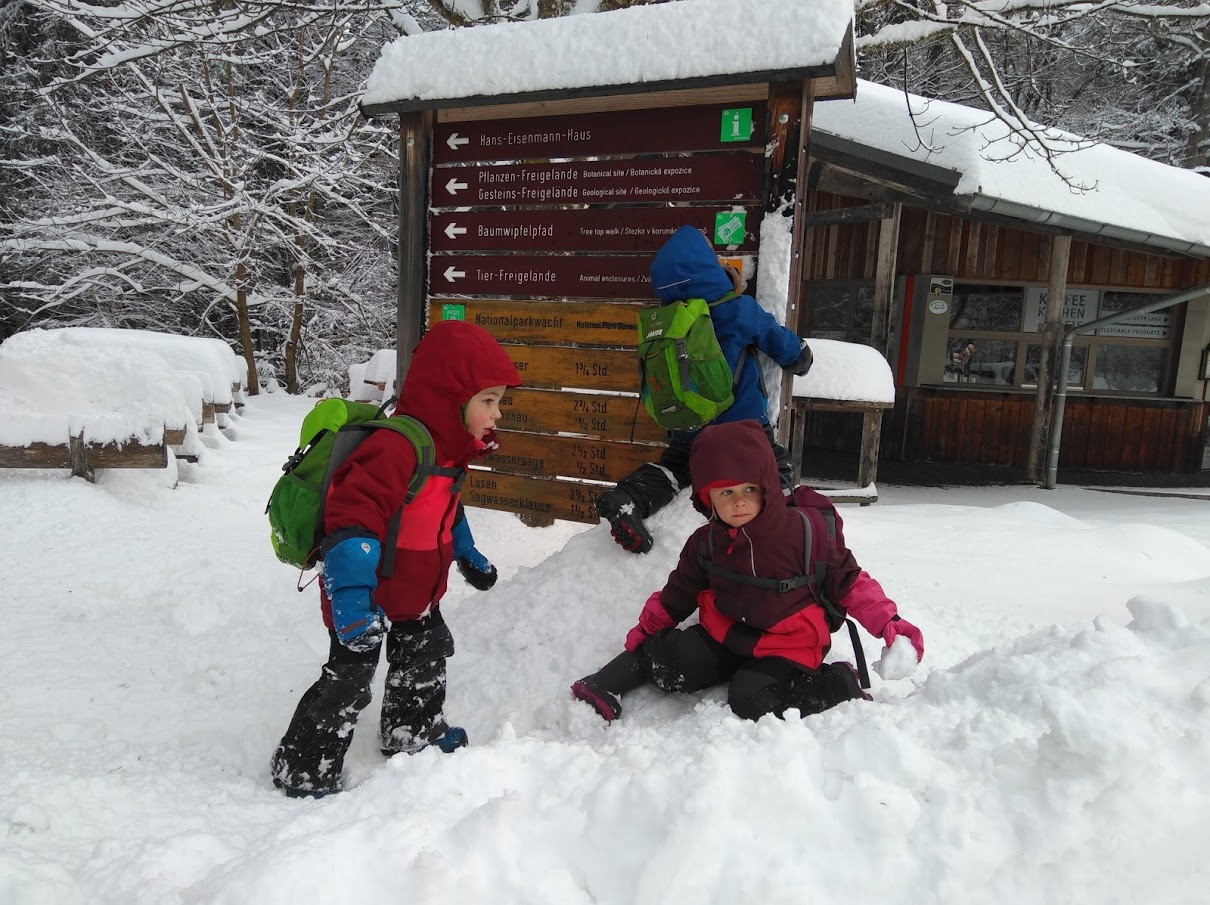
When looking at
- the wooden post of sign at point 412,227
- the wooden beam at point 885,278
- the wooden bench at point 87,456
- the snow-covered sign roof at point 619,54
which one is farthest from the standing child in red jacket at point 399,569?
the wooden beam at point 885,278

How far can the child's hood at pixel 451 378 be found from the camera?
256 centimetres

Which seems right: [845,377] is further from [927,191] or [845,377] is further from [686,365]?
[686,365]

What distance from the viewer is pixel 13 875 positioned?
155 centimetres

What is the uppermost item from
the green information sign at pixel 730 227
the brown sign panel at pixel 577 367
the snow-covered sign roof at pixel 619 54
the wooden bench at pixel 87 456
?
the snow-covered sign roof at pixel 619 54

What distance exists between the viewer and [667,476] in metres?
3.89

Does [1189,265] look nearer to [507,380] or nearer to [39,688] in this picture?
[507,380]

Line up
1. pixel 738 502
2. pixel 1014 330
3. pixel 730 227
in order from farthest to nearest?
pixel 1014 330
pixel 730 227
pixel 738 502

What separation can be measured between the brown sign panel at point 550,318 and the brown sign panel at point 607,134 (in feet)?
2.66

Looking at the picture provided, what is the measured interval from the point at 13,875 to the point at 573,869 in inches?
43.1

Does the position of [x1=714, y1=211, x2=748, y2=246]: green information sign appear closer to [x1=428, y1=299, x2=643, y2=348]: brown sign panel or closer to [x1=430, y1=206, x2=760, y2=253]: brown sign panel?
[x1=430, y1=206, x2=760, y2=253]: brown sign panel

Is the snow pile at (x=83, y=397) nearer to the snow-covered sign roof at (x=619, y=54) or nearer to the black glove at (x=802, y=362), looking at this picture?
the snow-covered sign roof at (x=619, y=54)

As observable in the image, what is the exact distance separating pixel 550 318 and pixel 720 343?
1.18 m

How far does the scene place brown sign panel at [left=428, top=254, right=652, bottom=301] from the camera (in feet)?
14.1

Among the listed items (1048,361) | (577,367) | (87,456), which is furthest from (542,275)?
(1048,361)
